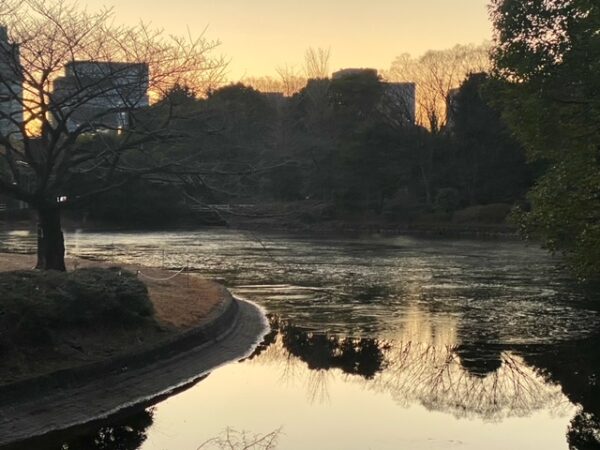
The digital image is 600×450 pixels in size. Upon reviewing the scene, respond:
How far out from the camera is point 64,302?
30.3 ft

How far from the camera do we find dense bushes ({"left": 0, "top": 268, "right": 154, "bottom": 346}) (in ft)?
27.4

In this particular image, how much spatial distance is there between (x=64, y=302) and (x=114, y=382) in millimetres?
1496

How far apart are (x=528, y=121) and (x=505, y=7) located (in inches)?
117

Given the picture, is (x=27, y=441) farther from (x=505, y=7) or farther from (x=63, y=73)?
(x=505, y=7)

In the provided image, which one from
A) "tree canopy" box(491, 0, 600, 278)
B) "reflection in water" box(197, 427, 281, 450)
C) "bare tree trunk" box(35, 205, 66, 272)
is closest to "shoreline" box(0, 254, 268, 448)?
"reflection in water" box(197, 427, 281, 450)

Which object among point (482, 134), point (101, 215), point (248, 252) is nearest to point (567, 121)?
point (248, 252)

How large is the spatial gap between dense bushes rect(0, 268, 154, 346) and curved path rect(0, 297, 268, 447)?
0.85m

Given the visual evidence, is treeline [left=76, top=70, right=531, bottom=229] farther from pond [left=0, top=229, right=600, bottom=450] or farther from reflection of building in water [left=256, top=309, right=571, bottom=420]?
reflection of building in water [left=256, top=309, right=571, bottom=420]

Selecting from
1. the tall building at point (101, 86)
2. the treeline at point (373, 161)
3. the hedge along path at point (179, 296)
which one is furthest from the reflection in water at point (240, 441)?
the treeline at point (373, 161)

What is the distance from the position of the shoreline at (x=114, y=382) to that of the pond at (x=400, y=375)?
304 mm

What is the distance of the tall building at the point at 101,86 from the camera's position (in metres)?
12.5

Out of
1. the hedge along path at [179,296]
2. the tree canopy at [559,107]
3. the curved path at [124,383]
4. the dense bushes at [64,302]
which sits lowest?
the curved path at [124,383]

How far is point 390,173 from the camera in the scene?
2217 inches

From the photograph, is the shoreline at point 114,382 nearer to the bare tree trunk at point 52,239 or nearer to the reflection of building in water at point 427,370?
the reflection of building in water at point 427,370
